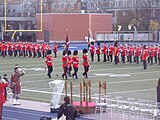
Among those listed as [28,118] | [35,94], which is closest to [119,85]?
[35,94]

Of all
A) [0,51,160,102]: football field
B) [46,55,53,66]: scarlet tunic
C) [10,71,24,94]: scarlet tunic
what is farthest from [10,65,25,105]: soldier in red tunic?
[46,55,53,66]: scarlet tunic

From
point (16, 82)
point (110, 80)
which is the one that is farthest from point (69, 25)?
point (16, 82)

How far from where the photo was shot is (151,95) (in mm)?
19859

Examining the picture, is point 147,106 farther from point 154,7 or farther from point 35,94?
point 154,7

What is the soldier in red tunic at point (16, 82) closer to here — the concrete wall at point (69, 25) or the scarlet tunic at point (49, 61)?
the scarlet tunic at point (49, 61)

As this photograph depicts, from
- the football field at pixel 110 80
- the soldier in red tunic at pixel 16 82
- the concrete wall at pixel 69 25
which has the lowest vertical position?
the football field at pixel 110 80

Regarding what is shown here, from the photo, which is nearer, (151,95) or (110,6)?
(151,95)

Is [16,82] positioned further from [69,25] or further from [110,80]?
[69,25]

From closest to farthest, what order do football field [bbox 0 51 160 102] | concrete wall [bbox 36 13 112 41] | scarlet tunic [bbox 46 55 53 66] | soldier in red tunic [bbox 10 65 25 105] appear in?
1. soldier in red tunic [bbox 10 65 25 105]
2. football field [bbox 0 51 160 102]
3. scarlet tunic [bbox 46 55 53 66]
4. concrete wall [bbox 36 13 112 41]

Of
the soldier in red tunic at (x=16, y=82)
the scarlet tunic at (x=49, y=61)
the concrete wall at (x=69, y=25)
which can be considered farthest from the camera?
the concrete wall at (x=69, y=25)

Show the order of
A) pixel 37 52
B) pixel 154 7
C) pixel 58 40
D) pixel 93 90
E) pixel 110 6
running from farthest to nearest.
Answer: pixel 110 6, pixel 154 7, pixel 58 40, pixel 37 52, pixel 93 90

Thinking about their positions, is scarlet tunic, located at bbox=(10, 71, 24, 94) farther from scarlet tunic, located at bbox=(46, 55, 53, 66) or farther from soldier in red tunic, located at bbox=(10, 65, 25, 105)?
scarlet tunic, located at bbox=(46, 55, 53, 66)

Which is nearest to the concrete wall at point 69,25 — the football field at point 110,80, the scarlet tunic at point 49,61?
the football field at point 110,80

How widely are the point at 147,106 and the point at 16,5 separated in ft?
262
